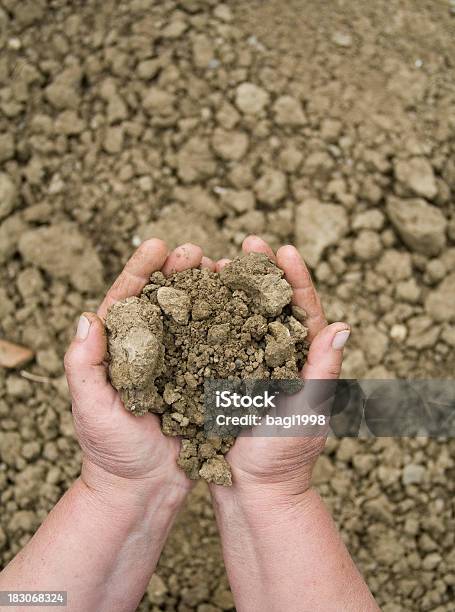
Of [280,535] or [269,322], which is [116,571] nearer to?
[280,535]

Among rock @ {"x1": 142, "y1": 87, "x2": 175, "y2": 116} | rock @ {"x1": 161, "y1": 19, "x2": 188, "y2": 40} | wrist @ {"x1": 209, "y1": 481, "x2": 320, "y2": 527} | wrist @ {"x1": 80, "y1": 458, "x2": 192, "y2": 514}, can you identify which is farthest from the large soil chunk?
Answer: rock @ {"x1": 161, "y1": 19, "x2": 188, "y2": 40}

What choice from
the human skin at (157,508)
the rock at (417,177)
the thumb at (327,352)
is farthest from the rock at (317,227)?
the thumb at (327,352)

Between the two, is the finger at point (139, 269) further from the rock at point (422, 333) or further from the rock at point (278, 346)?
the rock at point (422, 333)

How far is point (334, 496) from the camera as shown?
2.58 meters

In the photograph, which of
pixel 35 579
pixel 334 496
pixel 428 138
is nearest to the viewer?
pixel 35 579

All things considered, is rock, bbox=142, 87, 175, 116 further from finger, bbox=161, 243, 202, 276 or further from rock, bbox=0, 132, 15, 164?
finger, bbox=161, 243, 202, 276

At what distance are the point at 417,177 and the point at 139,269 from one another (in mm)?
1283

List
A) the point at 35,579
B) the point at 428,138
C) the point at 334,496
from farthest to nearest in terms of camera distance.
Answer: the point at 428,138, the point at 334,496, the point at 35,579

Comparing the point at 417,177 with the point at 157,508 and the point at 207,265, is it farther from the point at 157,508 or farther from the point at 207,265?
the point at 157,508

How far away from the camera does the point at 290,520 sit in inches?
76.5

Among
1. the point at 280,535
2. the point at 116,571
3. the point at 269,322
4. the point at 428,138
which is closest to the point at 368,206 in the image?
the point at 428,138

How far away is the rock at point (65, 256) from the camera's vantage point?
2660mm

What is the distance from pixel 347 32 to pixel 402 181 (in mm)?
683

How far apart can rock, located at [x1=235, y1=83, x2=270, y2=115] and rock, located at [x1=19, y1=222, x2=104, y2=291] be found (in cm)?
81
